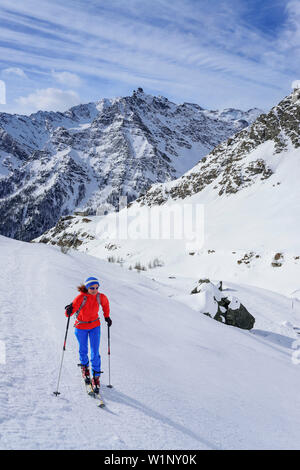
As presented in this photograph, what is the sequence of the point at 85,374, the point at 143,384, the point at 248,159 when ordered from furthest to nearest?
the point at 248,159
the point at 143,384
the point at 85,374

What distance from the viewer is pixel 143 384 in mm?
4699

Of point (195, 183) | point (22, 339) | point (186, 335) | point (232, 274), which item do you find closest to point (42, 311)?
point (22, 339)

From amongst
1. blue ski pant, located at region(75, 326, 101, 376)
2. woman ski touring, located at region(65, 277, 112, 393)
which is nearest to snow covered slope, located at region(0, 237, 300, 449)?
blue ski pant, located at region(75, 326, 101, 376)

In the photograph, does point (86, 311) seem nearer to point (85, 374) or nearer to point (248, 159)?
point (85, 374)

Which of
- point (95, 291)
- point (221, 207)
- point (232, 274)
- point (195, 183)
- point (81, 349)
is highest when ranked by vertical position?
point (195, 183)

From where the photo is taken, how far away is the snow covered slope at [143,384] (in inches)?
134

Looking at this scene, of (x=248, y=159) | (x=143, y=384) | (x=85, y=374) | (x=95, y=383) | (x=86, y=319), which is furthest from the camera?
(x=248, y=159)

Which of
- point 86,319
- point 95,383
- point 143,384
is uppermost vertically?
point 86,319

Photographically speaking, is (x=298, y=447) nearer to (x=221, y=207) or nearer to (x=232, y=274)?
(x=232, y=274)

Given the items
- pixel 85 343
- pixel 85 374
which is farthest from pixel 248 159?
pixel 85 374

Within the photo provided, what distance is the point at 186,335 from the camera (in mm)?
Answer: 7883

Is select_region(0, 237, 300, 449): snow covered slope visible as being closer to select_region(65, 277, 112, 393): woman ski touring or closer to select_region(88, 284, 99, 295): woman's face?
select_region(65, 277, 112, 393): woman ski touring

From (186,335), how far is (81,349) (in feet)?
13.0

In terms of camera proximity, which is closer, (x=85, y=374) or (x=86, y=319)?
(x=85, y=374)
